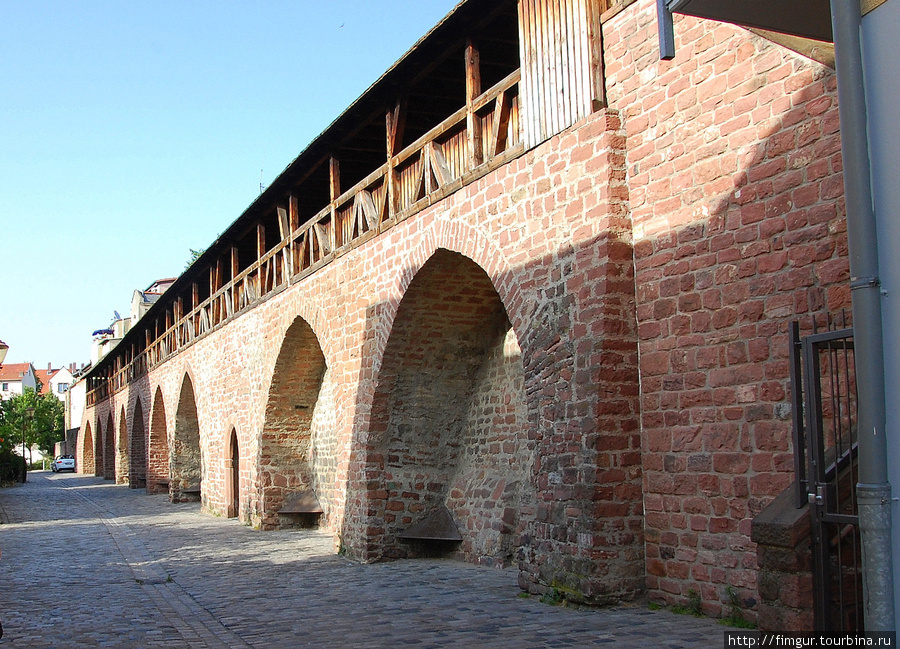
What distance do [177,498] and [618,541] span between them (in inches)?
764

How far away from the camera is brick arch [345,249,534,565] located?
1052cm

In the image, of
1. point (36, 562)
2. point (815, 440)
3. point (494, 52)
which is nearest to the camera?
point (815, 440)

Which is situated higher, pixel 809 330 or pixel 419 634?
pixel 809 330

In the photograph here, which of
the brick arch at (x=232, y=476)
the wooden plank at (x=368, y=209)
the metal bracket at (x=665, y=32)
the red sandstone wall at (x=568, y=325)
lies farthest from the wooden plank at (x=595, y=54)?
the brick arch at (x=232, y=476)

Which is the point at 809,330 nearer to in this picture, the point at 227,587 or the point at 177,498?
the point at 227,587

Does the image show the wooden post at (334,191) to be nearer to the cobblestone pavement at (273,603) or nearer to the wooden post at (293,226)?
the wooden post at (293,226)

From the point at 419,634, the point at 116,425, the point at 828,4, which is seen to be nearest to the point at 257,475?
the point at 419,634

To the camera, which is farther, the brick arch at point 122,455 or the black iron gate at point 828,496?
the brick arch at point 122,455

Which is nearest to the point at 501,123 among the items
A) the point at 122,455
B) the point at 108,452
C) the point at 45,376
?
the point at 122,455

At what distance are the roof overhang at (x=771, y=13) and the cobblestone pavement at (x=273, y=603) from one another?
12.2 feet

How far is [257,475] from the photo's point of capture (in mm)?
16031

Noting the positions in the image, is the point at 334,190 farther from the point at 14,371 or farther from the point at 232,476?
the point at 14,371

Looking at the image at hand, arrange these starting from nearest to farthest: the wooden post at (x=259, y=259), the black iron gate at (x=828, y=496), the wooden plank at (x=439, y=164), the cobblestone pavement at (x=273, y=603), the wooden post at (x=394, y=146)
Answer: the black iron gate at (x=828, y=496), the cobblestone pavement at (x=273, y=603), the wooden plank at (x=439, y=164), the wooden post at (x=394, y=146), the wooden post at (x=259, y=259)

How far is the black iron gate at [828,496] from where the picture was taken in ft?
15.4
